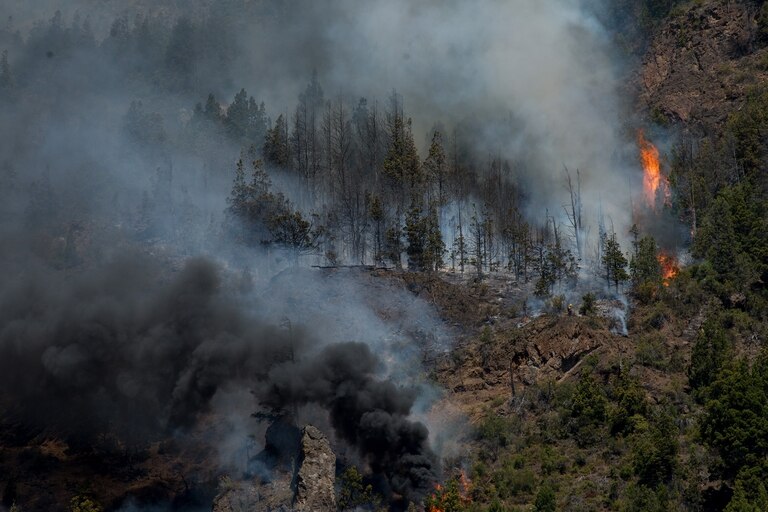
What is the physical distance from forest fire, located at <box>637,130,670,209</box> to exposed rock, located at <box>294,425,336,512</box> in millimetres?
51880

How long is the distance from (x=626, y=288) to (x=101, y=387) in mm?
45094

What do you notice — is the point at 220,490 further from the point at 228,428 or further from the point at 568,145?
the point at 568,145

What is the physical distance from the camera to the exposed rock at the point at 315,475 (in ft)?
180

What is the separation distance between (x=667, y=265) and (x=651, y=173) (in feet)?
59.5

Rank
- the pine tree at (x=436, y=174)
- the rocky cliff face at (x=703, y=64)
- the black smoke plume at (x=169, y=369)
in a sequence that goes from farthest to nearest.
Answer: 1. the pine tree at (x=436, y=174)
2. the rocky cliff face at (x=703, y=64)
3. the black smoke plume at (x=169, y=369)

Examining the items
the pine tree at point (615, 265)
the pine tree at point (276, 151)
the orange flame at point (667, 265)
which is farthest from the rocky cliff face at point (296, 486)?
the pine tree at point (276, 151)

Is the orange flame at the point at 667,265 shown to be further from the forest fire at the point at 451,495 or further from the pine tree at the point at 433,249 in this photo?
the forest fire at the point at 451,495

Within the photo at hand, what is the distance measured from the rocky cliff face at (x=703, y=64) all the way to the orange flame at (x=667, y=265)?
1847 centimetres

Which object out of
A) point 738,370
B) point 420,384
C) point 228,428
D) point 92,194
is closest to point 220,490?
point 228,428

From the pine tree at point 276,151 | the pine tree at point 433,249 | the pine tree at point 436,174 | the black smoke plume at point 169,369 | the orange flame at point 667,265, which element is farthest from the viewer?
the pine tree at point 276,151

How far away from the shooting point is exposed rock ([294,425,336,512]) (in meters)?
54.9

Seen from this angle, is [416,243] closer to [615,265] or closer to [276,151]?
[615,265]

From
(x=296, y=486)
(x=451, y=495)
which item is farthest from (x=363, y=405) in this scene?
(x=451, y=495)

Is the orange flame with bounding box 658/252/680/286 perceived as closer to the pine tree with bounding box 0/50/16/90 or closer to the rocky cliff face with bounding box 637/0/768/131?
the rocky cliff face with bounding box 637/0/768/131
